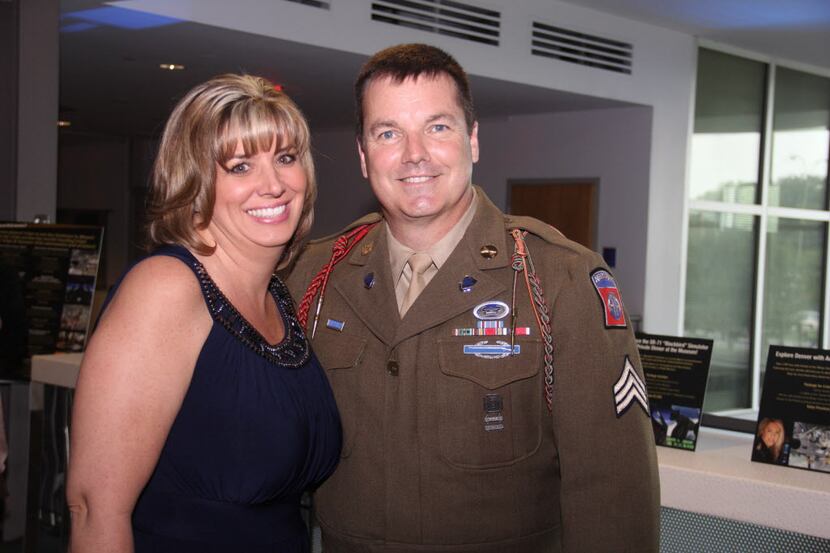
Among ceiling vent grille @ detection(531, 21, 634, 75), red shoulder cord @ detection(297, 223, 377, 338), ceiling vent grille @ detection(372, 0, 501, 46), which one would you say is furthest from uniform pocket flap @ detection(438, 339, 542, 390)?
ceiling vent grille @ detection(531, 21, 634, 75)

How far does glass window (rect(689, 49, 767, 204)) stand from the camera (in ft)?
28.7

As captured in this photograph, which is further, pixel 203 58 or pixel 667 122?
pixel 667 122

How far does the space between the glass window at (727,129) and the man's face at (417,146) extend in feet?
24.1

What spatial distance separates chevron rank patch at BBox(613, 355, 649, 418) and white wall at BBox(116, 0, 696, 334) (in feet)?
14.3

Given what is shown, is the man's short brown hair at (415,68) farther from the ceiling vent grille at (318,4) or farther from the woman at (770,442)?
the ceiling vent grille at (318,4)

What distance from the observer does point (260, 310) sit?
1837 mm

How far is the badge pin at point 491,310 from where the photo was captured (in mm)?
1771

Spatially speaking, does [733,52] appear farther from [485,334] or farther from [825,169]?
[485,334]

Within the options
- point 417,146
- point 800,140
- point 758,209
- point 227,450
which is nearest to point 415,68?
point 417,146

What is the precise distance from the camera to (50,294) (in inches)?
125

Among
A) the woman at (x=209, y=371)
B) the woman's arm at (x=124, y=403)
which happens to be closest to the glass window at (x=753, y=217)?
the woman at (x=209, y=371)

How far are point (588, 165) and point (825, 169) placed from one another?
9.63 feet

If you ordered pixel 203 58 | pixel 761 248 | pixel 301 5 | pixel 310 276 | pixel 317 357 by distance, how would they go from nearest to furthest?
pixel 317 357, pixel 310 276, pixel 301 5, pixel 203 58, pixel 761 248

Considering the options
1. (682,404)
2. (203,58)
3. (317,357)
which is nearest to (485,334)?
(317,357)
